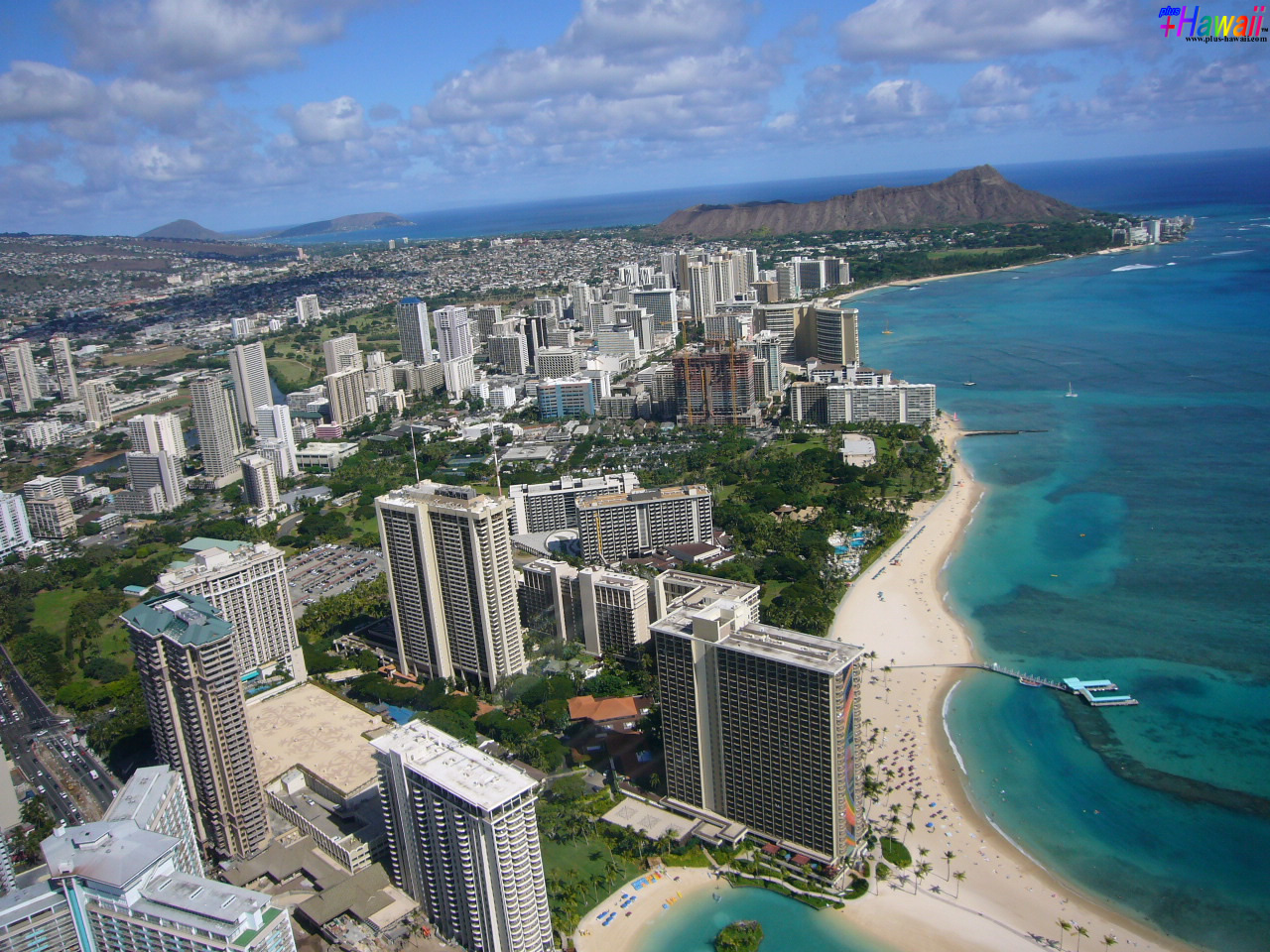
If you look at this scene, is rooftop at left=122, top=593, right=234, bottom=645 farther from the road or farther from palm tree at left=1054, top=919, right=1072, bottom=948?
palm tree at left=1054, top=919, right=1072, bottom=948

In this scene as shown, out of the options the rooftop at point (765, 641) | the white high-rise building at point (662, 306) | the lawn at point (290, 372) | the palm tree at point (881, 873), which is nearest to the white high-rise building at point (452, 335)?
the lawn at point (290, 372)

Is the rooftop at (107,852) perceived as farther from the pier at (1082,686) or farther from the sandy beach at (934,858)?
the pier at (1082,686)

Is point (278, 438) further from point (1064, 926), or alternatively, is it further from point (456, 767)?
point (1064, 926)

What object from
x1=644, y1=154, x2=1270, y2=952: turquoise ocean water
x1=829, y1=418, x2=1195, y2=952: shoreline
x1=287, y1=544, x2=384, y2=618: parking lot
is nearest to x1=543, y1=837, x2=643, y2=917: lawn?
x1=644, y1=154, x2=1270, y2=952: turquoise ocean water

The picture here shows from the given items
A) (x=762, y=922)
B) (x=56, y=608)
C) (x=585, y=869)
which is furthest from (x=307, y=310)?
(x=762, y=922)

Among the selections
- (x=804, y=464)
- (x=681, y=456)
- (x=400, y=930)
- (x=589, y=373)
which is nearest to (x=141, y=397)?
(x=589, y=373)

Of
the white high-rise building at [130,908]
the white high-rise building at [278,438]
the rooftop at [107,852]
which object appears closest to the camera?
the white high-rise building at [130,908]
